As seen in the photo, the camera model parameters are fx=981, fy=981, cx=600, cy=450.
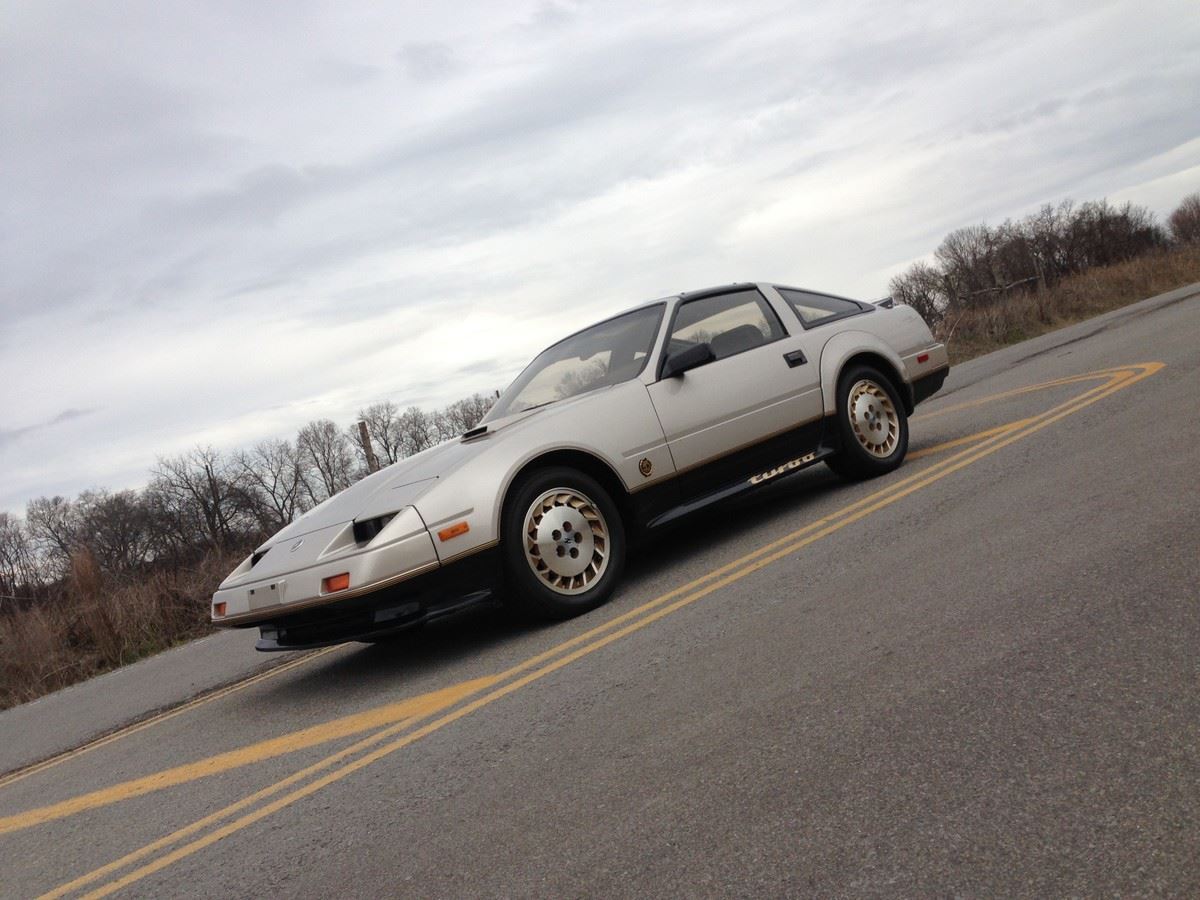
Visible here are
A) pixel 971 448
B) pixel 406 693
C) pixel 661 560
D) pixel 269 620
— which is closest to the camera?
pixel 406 693

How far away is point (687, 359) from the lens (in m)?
5.98

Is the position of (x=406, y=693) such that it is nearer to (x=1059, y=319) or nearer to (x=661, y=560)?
(x=661, y=560)

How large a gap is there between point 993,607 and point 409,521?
2.75m

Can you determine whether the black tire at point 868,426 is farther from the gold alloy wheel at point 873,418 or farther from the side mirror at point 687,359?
the side mirror at point 687,359

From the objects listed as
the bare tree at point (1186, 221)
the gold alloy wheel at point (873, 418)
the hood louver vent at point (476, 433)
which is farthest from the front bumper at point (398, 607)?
the bare tree at point (1186, 221)

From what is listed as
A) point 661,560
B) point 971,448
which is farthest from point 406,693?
point 971,448

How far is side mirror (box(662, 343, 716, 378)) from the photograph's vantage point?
5977 millimetres

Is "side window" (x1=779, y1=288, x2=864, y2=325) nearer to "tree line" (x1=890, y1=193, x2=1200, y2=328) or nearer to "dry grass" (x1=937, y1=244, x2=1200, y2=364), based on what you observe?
"dry grass" (x1=937, y1=244, x2=1200, y2=364)

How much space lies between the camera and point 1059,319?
27656 mm

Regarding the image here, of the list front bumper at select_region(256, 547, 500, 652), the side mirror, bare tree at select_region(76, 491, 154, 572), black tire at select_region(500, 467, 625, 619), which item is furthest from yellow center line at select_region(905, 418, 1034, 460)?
bare tree at select_region(76, 491, 154, 572)

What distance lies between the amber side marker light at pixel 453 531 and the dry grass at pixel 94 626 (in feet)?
21.4

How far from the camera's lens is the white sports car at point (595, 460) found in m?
4.96

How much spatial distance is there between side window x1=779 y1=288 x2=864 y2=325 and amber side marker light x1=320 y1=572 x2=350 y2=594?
397cm

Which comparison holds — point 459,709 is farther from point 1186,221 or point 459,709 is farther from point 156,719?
point 1186,221
